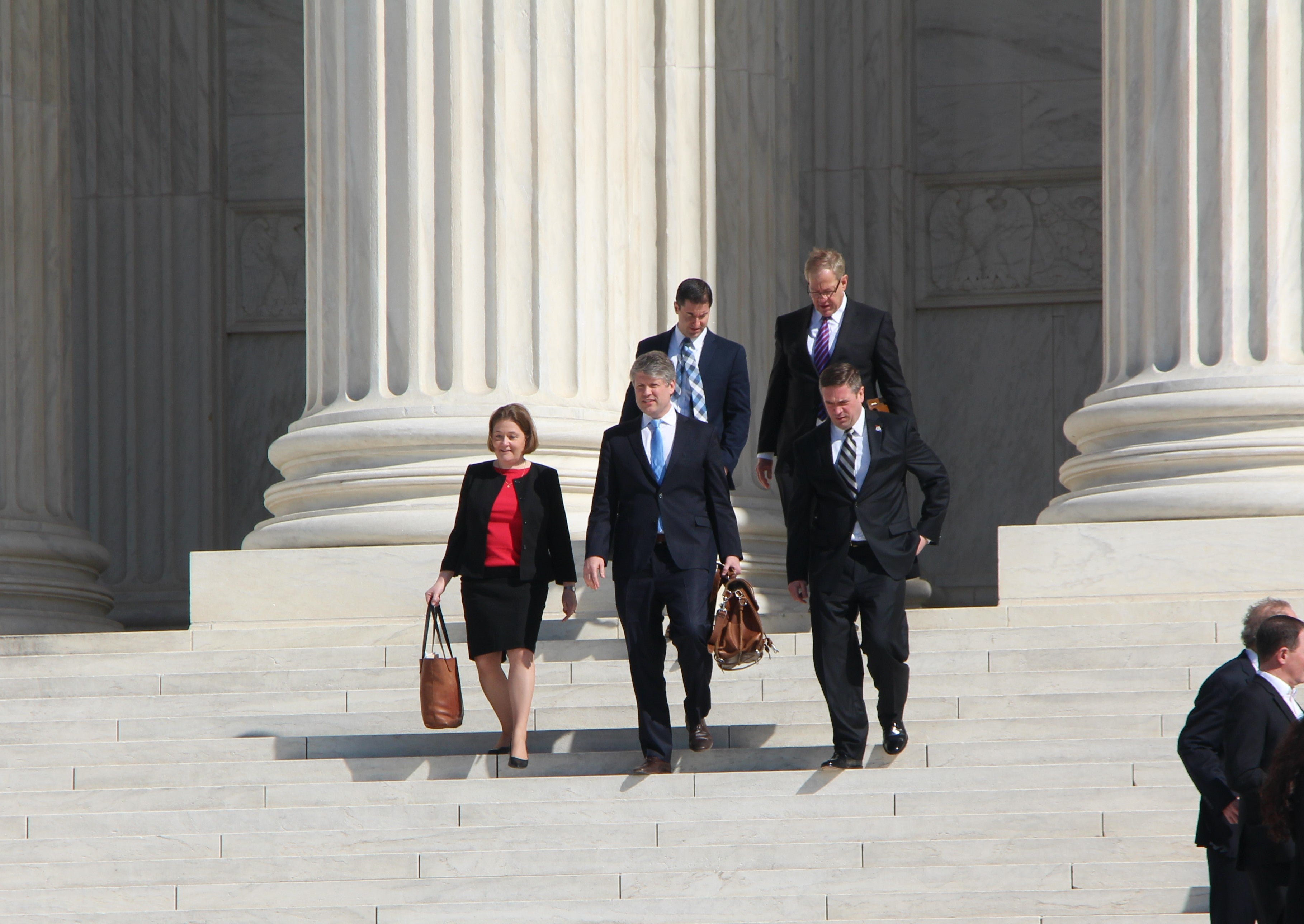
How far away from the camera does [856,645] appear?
11086mm

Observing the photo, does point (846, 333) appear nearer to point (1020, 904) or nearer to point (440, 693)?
point (440, 693)

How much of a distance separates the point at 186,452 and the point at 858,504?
1294cm

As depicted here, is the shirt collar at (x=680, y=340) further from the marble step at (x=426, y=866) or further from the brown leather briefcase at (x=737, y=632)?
the marble step at (x=426, y=866)

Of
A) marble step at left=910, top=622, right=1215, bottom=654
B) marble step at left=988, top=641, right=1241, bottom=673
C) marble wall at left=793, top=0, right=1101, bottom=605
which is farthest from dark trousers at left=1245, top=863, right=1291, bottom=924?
marble wall at left=793, top=0, right=1101, bottom=605

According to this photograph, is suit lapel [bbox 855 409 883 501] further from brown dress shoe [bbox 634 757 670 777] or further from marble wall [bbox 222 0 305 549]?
marble wall [bbox 222 0 305 549]

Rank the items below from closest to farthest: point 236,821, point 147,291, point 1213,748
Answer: point 1213,748 < point 236,821 < point 147,291

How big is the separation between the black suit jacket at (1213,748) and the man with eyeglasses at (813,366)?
185 inches

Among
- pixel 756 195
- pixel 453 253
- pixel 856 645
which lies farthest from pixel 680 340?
pixel 756 195

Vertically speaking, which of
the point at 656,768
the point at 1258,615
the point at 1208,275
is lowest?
the point at 656,768

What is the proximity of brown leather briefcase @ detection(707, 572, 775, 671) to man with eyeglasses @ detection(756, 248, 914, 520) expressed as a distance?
5.88ft

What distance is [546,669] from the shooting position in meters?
12.7

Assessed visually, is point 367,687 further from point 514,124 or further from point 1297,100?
point 1297,100

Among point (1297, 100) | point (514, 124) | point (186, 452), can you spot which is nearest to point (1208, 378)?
point (1297, 100)

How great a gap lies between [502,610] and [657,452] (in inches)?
47.9
